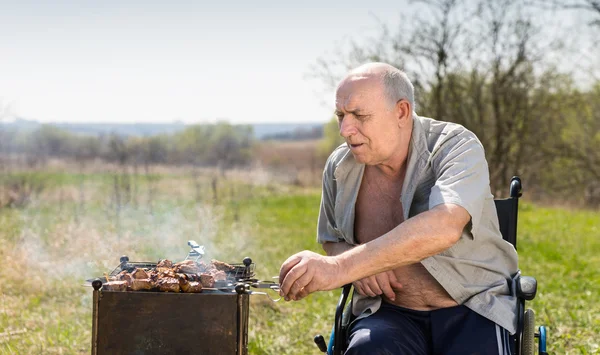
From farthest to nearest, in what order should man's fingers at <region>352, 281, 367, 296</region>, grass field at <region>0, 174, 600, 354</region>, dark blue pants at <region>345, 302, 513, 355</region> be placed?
grass field at <region>0, 174, 600, 354</region>, man's fingers at <region>352, 281, 367, 296</region>, dark blue pants at <region>345, 302, 513, 355</region>

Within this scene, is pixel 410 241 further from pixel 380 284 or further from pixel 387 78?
pixel 387 78

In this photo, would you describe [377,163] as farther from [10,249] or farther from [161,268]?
[10,249]

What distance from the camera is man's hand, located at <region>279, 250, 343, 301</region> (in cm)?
231

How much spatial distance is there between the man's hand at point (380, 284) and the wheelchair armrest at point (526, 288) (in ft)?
1.44

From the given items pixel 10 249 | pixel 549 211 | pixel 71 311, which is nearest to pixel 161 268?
pixel 71 311

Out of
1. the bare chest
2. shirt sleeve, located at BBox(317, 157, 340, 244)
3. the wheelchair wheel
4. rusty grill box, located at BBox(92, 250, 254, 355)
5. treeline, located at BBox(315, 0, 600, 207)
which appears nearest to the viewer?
rusty grill box, located at BBox(92, 250, 254, 355)

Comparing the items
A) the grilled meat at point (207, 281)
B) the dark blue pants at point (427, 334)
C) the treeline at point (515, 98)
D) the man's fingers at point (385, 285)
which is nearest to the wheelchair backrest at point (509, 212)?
the dark blue pants at point (427, 334)

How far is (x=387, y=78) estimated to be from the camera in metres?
2.55

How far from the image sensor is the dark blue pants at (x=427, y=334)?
8.04 feet

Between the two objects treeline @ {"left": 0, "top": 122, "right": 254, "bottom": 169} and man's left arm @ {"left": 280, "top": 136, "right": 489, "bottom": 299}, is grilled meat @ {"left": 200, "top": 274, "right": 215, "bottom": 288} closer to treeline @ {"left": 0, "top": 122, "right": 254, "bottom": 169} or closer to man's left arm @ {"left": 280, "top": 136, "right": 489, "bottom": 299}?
man's left arm @ {"left": 280, "top": 136, "right": 489, "bottom": 299}

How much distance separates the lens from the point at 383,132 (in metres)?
2.59

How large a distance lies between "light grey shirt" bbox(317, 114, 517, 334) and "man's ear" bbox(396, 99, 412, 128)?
0.09 m

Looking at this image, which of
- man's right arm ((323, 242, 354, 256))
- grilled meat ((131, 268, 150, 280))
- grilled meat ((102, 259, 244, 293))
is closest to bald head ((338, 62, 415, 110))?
man's right arm ((323, 242, 354, 256))

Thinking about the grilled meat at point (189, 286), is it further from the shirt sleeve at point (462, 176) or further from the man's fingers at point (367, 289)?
the shirt sleeve at point (462, 176)
